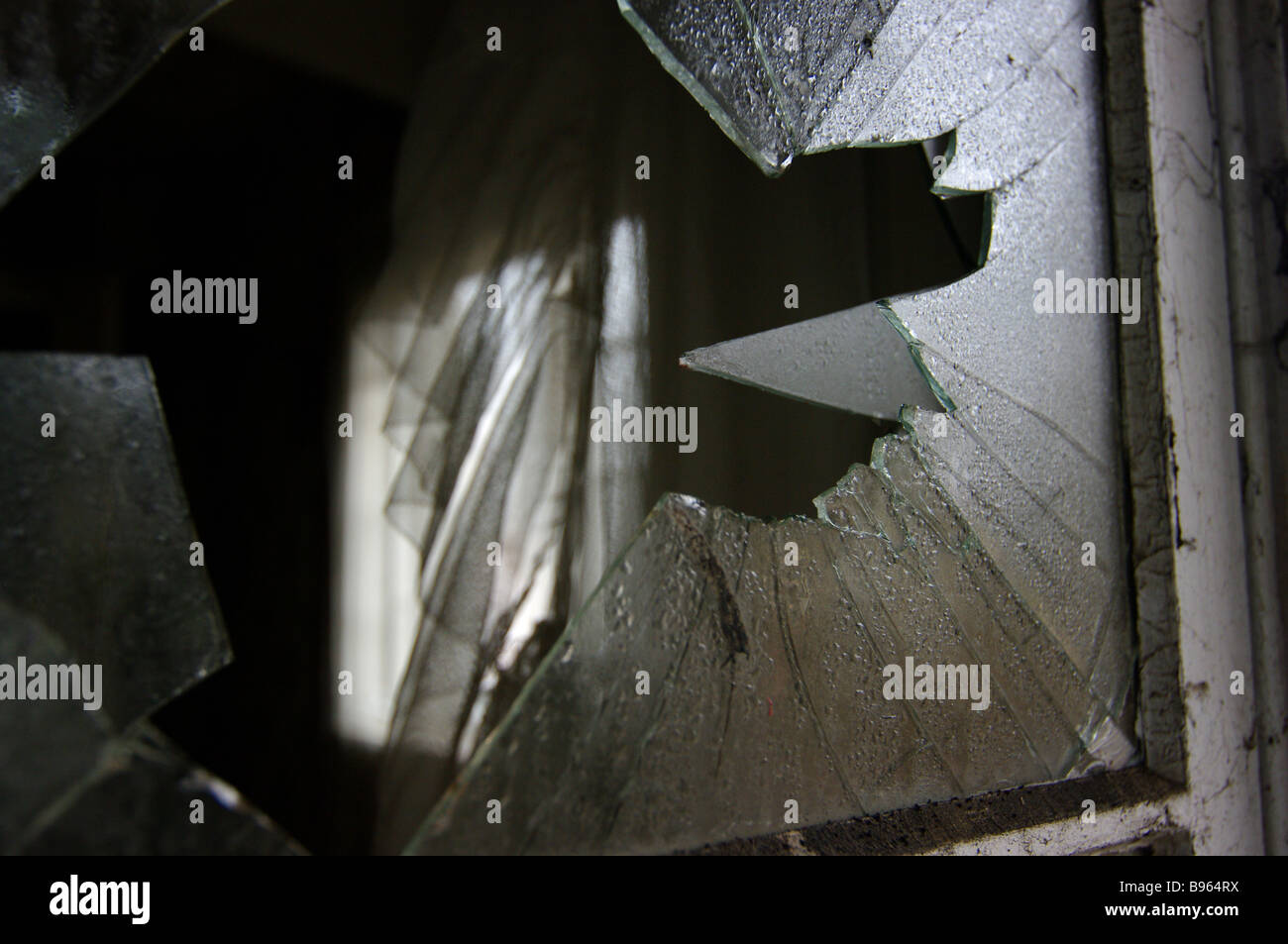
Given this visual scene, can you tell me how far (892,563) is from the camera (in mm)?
703

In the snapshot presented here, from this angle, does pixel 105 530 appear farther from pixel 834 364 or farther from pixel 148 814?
pixel 834 364

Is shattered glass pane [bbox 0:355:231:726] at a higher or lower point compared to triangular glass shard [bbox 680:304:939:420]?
lower

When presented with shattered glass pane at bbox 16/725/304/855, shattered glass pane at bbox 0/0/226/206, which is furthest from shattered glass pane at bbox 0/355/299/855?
shattered glass pane at bbox 0/0/226/206

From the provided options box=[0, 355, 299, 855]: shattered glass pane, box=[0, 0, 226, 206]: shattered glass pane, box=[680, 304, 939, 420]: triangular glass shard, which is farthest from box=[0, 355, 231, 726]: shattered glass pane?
box=[680, 304, 939, 420]: triangular glass shard

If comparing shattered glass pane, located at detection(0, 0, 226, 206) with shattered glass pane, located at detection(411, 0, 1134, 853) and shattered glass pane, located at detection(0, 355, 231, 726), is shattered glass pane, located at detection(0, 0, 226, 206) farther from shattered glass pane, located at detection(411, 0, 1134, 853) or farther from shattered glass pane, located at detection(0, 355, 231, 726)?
shattered glass pane, located at detection(411, 0, 1134, 853)

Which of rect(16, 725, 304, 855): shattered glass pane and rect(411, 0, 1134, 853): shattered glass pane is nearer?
rect(16, 725, 304, 855): shattered glass pane

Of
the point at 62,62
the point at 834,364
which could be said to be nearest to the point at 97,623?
the point at 62,62

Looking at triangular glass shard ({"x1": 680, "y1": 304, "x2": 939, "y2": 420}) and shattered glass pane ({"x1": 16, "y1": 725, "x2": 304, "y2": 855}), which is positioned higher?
triangular glass shard ({"x1": 680, "y1": 304, "x2": 939, "y2": 420})

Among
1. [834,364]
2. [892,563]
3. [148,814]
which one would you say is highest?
[834,364]

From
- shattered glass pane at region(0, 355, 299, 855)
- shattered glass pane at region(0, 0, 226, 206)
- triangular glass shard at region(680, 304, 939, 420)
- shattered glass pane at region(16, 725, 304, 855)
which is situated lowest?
shattered glass pane at region(16, 725, 304, 855)

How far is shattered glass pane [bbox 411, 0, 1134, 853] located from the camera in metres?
0.56

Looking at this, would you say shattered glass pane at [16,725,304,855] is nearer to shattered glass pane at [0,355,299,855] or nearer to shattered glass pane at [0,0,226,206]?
shattered glass pane at [0,355,299,855]

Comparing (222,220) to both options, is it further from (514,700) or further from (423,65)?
(514,700)
